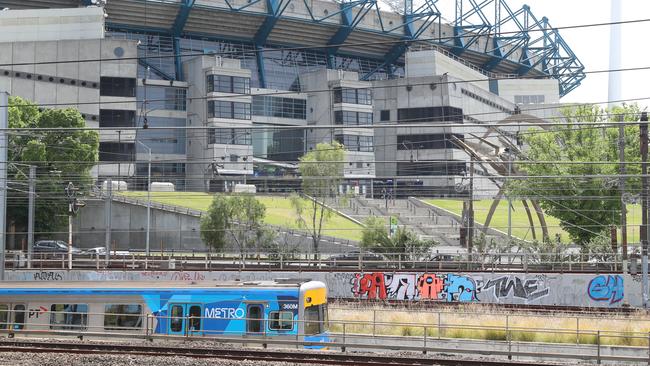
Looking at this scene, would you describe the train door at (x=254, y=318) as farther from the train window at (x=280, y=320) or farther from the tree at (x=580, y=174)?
the tree at (x=580, y=174)

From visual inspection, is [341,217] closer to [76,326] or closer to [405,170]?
[405,170]

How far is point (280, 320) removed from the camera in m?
25.2

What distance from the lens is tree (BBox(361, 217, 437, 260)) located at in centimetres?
5434

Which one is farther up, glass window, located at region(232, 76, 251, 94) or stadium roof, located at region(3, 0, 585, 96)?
stadium roof, located at region(3, 0, 585, 96)

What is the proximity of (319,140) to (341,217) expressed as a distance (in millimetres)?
24744

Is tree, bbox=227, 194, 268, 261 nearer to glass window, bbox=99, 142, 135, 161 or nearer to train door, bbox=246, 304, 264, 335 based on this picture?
glass window, bbox=99, 142, 135, 161

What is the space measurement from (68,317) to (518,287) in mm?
24455

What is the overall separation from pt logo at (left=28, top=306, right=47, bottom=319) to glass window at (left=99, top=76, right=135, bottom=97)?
5952 cm

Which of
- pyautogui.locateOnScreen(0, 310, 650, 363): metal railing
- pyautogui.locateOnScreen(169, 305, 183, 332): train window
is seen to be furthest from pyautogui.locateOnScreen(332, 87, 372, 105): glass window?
pyautogui.locateOnScreen(169, 305, 183, 332): train window

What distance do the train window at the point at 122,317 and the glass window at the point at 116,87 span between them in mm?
60945

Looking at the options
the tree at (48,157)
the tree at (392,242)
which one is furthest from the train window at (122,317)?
the tree at (48,157)

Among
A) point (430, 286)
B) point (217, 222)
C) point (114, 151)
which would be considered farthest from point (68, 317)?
point (114, 151)

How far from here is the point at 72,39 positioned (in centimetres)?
8369

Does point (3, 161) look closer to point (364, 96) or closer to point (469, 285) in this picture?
point (469, 285)
